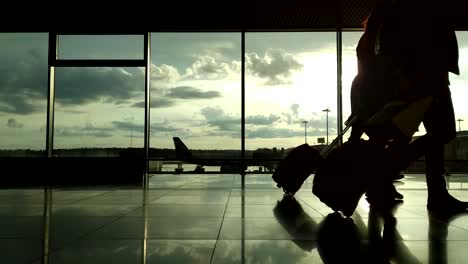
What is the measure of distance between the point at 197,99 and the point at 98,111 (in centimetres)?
205

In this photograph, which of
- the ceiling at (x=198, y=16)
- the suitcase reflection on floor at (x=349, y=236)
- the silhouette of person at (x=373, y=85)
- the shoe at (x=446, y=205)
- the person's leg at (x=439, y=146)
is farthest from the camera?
the ceiling at (x=198, y=16)

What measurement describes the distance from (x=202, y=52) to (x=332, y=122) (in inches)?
121

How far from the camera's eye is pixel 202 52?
9391 millimetres

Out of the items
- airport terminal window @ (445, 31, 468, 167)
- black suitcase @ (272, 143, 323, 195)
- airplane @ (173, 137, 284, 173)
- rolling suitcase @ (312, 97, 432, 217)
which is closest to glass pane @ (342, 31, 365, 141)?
airplane @ (173, 137, 284, 173)

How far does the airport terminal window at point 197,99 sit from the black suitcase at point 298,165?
4.44 metres

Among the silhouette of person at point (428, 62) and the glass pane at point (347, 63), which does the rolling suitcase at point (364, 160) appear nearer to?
the silhouette of person at point (428, 62)

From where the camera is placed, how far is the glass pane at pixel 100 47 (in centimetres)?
927

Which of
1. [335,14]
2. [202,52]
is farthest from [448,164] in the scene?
[202,52]

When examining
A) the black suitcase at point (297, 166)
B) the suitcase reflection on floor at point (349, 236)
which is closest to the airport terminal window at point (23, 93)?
the black suitcase at point (297, 166)

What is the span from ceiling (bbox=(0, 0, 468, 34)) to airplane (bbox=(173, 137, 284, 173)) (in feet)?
8.56

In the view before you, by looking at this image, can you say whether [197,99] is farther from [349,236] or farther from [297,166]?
[349,236]

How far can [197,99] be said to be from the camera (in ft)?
29.4

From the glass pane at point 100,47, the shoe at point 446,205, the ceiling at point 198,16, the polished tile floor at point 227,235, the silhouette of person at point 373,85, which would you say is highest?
the ceiling at point 198,16

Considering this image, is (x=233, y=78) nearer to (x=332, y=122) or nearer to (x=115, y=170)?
(x=332, y=122)
